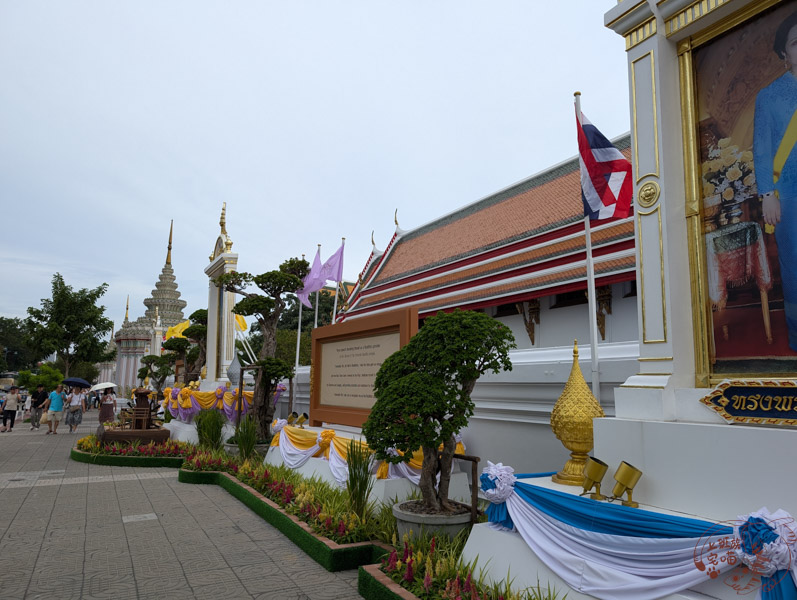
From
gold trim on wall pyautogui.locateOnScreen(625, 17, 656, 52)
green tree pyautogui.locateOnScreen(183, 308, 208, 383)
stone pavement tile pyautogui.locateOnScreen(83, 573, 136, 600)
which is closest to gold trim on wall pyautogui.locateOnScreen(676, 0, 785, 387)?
gold trim on wall pyautogui.locateOnScreen(625, 17, 656, 52)

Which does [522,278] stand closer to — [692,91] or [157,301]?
[692,91]

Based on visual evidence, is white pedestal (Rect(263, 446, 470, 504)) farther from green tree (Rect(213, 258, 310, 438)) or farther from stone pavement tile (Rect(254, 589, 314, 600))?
green tree (Rect(213, 258, 310, 438))

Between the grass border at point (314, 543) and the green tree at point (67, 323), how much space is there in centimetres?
2261

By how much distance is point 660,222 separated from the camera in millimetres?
4023

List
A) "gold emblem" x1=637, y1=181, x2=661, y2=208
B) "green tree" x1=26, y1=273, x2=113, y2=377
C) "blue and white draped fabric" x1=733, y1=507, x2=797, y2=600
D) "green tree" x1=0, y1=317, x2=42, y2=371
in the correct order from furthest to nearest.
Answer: "green tree" x1=0, y1=317, x2=42, y2=371
"green tree" x1=26, y1=273, x2=113, y2=377
"gold emblem" x1=637, y1=181, x2=661, y2=208
"blue and white draped fabric" x1=733, y1=507, x2=797, y2=600

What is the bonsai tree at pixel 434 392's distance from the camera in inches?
178

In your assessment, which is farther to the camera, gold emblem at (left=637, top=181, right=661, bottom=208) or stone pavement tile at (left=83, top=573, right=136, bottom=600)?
stone pavement tile at (left=83, top=573, right=136, bottom=600)

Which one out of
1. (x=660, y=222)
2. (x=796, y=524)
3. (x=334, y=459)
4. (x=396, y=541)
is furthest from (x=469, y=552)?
(x=334, y=459)

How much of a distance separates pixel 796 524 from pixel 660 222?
85.0 inches

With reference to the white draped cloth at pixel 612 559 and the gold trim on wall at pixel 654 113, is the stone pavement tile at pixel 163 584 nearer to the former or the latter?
the white draped cloth at pixel 612 559

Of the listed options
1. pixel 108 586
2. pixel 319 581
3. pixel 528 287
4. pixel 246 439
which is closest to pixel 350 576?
pixel 319 581

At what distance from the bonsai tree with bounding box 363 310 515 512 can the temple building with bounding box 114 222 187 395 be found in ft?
137

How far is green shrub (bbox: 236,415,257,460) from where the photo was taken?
31.8 ft
